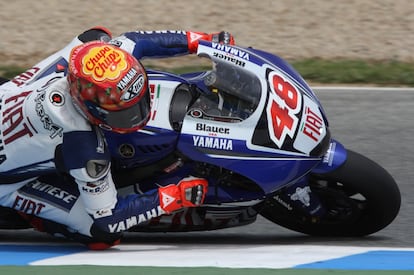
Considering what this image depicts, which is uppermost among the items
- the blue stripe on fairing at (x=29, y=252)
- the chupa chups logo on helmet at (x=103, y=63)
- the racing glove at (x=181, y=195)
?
the chupa chups logo on helmet at (x=103, y=63)

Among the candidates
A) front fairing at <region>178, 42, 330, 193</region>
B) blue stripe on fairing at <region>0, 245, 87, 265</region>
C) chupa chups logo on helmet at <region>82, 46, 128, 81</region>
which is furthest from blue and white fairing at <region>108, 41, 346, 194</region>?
blue stripe on fairing at <region>0, 245, 87, 265</region>

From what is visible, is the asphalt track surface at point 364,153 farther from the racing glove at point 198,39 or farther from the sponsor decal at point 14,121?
the racing glove at point 198,39

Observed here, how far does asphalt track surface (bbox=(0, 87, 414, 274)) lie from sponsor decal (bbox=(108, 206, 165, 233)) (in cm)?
42

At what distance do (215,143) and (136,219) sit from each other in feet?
1.76

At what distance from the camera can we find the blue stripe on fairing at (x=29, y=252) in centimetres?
459

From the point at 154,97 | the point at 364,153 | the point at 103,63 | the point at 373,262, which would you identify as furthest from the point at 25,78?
the point at 364,153

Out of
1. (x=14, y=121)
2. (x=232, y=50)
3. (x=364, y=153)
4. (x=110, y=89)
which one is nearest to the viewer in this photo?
(x=110, y=89)

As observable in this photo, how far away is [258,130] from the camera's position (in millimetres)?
4922

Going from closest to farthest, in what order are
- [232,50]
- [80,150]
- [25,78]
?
[80,150], [232,50], [25,78]

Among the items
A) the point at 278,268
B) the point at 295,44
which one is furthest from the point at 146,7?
the point at 278,268

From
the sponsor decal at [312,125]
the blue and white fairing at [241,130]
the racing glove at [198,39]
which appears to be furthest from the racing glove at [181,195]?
the racing glove at [198,39]

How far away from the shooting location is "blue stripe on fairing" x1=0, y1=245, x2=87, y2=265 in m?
4.59

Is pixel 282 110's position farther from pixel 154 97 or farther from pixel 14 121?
pixel 14 121

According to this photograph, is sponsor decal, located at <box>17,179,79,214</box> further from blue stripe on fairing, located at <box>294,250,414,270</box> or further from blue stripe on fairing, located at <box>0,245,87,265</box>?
blue stripe on fairing, located at <box>294,250,414,270</box>
